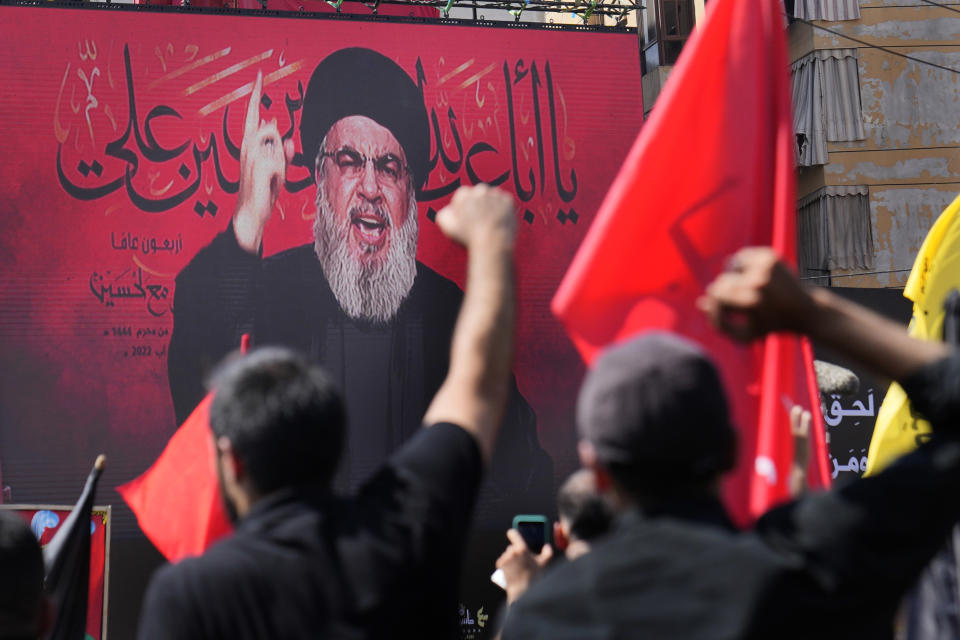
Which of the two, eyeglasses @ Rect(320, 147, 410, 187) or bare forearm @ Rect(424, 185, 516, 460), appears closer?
bare forearm @ Rect(424, 185, 516, 460)

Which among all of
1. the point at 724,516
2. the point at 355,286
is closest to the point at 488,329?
the point at 724,516

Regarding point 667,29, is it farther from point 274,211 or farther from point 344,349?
point 344,349

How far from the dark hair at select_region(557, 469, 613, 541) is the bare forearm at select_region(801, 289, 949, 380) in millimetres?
1106

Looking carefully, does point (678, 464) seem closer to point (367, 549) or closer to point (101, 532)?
point (367, 549)

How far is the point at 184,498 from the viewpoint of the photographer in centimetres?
329

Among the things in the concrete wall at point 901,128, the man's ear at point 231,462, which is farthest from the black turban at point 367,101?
the man's ear at point 231,462

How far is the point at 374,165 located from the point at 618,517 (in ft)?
29.3

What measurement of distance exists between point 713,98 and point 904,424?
2.17 meters

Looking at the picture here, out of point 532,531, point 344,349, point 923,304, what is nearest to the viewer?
point 923,304

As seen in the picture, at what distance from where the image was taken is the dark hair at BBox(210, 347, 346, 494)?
1.32 metres

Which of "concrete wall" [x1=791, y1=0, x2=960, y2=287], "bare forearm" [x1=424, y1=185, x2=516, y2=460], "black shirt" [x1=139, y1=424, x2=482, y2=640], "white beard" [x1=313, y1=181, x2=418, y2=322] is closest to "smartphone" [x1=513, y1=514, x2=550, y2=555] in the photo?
"bare forearm" [x1=424, y1=185, x2=516, y2=460]

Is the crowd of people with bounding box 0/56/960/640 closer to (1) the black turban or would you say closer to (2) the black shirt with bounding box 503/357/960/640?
(2) the black shirt with bounding box 503/357/960/640

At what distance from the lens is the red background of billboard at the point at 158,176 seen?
8867 millimetres

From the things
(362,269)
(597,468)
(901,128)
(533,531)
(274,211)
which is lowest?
(533,531)
